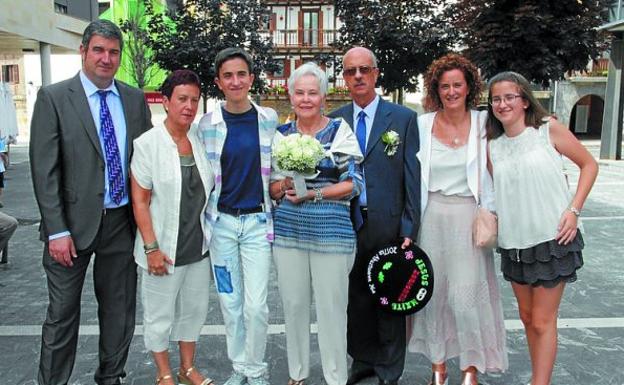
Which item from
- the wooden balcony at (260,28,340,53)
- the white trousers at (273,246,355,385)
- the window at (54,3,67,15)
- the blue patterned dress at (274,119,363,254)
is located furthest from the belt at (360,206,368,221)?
the wooden balcony at (260,28,340,53)

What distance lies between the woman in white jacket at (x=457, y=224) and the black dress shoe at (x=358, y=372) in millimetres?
478

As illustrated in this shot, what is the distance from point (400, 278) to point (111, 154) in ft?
6.46

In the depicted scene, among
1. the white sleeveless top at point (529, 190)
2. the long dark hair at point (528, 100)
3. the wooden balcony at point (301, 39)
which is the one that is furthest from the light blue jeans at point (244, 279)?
the wooden balcony at point (301, 39)

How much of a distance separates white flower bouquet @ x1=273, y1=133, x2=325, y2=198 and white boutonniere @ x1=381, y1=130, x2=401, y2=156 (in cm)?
46

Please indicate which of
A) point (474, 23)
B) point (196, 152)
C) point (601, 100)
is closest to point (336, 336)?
point (196, 152)

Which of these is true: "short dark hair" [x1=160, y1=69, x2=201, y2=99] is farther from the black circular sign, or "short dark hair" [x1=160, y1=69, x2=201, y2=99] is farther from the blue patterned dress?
the black circular sign

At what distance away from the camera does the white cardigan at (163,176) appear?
349 cm

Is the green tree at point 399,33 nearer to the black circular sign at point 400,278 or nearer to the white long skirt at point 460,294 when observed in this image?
the white long skirt at point 460,294

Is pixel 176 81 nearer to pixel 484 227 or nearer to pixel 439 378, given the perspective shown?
pixel 484 227

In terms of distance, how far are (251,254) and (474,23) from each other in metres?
7.06

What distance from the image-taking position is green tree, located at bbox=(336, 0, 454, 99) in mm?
14438

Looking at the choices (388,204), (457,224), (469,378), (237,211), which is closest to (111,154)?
(237,211)

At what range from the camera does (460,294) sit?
12.2ft

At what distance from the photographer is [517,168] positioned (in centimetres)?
344
